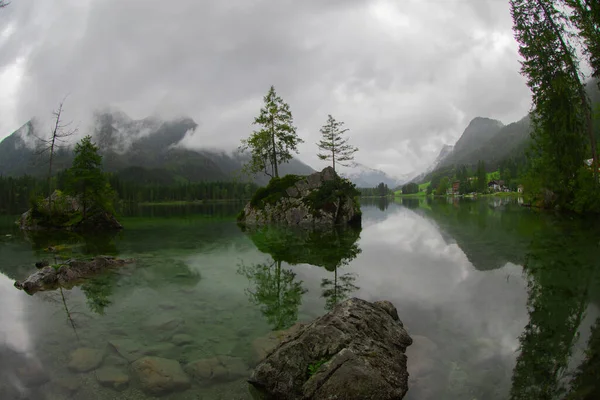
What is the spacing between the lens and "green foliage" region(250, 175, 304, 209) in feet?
141

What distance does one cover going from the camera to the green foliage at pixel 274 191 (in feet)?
141

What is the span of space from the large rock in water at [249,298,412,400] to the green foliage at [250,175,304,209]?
35.4m

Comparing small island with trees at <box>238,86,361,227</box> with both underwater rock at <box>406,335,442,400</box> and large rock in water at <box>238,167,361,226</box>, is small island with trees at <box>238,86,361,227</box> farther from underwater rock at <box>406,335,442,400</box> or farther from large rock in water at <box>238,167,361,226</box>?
underwater rock at <box>406,335,442,400</box>

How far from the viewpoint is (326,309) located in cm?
1102

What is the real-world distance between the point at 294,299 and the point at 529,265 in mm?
12018

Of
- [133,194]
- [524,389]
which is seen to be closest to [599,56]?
[524,389]

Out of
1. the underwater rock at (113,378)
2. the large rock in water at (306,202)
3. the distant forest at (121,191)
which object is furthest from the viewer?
the distant forest at (121,191)

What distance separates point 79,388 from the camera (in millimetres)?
6520

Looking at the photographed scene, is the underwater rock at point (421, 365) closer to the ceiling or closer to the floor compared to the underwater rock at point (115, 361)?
closer to the floor

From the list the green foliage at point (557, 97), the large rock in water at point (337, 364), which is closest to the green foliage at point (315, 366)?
the large rock in water at point (337, 364)

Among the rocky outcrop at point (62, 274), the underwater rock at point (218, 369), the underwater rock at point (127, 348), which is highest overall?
the rocky outcrop at point (62, 274)

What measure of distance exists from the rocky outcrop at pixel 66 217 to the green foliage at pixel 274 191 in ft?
58.9

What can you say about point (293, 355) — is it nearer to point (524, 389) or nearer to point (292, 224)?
point (524, 389)

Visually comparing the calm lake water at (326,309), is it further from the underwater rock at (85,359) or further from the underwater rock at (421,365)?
the underwater rock at (85,359)
